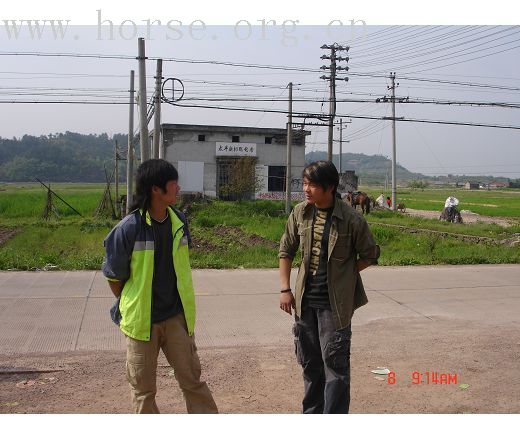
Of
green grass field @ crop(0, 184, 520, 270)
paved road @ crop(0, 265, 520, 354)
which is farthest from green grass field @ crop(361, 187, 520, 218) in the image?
paved road @ crop(0, 265, 520, 354)

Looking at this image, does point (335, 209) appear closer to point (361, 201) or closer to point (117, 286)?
point (117, 286)

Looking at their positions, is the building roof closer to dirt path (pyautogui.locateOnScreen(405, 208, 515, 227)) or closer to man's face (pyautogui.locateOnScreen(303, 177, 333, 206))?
dirt path (pyautogui.locateOnScreen(405, 208, 515, 227))

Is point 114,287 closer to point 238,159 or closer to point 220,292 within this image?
point 220,292

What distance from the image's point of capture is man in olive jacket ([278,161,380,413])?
3438mm

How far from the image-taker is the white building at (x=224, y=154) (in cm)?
3984

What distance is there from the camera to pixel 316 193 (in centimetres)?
354

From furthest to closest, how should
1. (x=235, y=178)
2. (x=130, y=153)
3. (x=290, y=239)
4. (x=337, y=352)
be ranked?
1. (x=235, y=178)
2. (x=130, y=153)
3. (x=290, y=239)
4. (x=337, y=352)

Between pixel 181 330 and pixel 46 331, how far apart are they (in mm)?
3186

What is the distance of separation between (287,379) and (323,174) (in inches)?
72.8

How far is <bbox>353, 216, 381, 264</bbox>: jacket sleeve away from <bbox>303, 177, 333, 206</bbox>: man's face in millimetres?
226

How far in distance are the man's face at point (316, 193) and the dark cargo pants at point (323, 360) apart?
0.65 meters

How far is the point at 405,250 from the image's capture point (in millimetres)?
14375

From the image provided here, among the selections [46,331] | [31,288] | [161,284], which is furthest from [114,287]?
[31,288]
